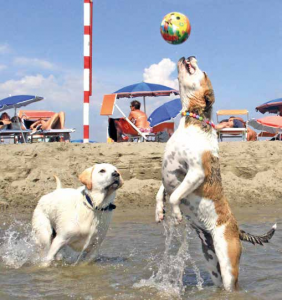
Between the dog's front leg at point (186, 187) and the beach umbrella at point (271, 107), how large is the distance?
519 inches

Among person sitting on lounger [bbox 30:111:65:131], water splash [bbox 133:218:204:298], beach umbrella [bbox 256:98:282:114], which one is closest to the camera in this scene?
water splash [bbox 133:218:204:298]

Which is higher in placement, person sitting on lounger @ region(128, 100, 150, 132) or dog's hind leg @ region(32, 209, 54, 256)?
person sitting on lounger @ region(128, 100, 150, 132)

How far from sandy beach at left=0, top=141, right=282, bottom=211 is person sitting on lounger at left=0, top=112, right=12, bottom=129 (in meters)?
3.10

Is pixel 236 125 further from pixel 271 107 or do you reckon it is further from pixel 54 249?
pixel 54 249

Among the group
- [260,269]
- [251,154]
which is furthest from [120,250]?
[251,154]

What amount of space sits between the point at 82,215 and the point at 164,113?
7467 mm

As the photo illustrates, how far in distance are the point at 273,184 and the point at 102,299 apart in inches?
268

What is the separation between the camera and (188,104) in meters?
3.85

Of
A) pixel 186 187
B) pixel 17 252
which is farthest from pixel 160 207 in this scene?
pixel 17 252

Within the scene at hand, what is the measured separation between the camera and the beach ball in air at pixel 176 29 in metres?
5.54

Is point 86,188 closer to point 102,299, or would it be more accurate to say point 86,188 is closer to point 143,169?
point 102,299

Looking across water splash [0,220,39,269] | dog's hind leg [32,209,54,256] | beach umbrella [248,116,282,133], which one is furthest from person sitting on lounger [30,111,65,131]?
dog's hind leg [32,209,54,256]

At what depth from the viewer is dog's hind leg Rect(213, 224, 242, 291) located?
3.62 meters

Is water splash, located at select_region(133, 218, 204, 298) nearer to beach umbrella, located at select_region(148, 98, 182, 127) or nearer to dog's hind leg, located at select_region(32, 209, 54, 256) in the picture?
dog's hind leg, located at select_region(32, 209, 54, 256)
